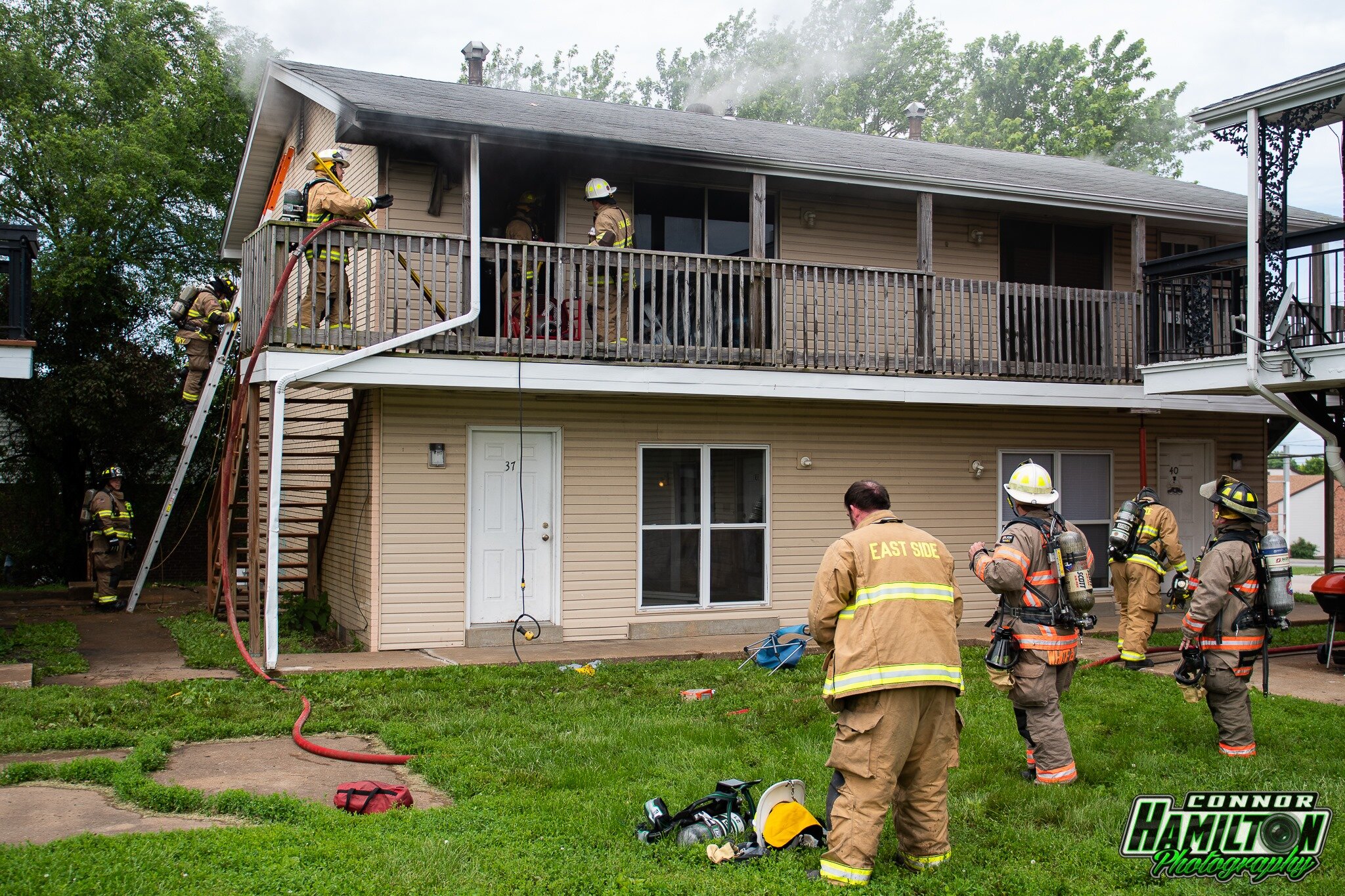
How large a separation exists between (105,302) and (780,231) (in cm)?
1308

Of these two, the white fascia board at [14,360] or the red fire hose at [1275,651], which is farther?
the red fire hose at [1275,651]

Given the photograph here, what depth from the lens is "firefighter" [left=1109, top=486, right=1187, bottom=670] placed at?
9.84 metres

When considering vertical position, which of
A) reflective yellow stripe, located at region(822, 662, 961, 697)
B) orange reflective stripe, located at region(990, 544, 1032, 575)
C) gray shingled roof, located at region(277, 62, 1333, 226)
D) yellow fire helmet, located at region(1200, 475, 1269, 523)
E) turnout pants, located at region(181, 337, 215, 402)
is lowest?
reflective yellow stripe, located at region(822, 662, 961, 697)

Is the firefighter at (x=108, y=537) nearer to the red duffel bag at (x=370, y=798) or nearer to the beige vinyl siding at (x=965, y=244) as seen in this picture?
the red duffel bag at (x=370, y=798)

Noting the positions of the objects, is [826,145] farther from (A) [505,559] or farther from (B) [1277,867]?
(B) [1277,867]

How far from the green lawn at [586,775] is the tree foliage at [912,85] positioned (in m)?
34.0

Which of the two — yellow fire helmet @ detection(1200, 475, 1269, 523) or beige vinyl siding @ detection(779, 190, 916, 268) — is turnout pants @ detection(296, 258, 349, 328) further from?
yellow fire helmet @ detection(1200, 475, 1269, 523)

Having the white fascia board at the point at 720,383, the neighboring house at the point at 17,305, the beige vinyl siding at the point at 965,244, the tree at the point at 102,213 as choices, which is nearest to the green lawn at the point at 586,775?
the white fascia board at the point at 720,383

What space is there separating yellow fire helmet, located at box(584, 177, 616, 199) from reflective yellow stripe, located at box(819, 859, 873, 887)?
7781mm

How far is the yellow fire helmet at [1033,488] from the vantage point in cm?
621

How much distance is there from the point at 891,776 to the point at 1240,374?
7.55 meters

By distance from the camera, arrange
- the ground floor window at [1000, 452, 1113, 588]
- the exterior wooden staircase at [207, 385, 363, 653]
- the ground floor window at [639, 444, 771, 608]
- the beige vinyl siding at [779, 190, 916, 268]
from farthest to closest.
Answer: the ground floor window at [1000, 452, 1113, 588] → the beige vinyl siding at [779, 190, 916, 268] → the ground floor window at [639, 444, 771, 608] → the exterior wooden staircase at [207, 385, 363, 653]

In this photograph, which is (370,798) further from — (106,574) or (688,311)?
(106,574)

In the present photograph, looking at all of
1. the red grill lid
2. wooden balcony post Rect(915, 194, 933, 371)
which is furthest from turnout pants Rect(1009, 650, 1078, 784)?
wooden balcony post Rect(915, 194, 933, 371)
